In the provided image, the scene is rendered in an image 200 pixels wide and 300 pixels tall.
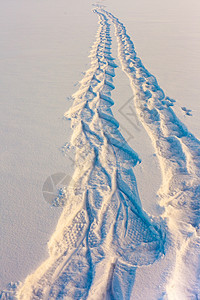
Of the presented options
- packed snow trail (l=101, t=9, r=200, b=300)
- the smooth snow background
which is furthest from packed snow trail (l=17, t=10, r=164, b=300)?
packed snow trail (l=101, t=9, r=200, b=300)

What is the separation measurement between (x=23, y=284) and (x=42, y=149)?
5.38 feet

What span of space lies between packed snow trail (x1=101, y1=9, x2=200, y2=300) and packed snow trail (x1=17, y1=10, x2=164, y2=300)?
231mm

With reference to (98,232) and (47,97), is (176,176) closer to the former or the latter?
(98,232)

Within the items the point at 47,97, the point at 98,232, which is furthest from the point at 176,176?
the point at 47,97

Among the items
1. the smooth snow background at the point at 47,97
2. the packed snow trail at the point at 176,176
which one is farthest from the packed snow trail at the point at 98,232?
the packed snow trail at the point at 176,176

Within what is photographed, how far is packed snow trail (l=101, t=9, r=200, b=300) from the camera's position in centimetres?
181

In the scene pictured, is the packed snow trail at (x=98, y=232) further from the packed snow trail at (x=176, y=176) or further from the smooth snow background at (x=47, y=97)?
the packed snow trail at (x=176, y=176)

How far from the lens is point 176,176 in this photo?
104 inches

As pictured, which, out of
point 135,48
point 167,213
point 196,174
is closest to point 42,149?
point 167,213

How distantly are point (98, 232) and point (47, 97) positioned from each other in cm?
281

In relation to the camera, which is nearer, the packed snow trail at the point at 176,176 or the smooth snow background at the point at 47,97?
the packed snow trail at the point at 176,176

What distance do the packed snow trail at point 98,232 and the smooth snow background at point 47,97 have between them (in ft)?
0.38

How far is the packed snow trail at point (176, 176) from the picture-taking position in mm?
1812

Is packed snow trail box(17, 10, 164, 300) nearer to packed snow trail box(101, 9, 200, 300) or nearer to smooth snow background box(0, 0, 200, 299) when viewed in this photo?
smooth snow background box(0, 0, 200, 299)
